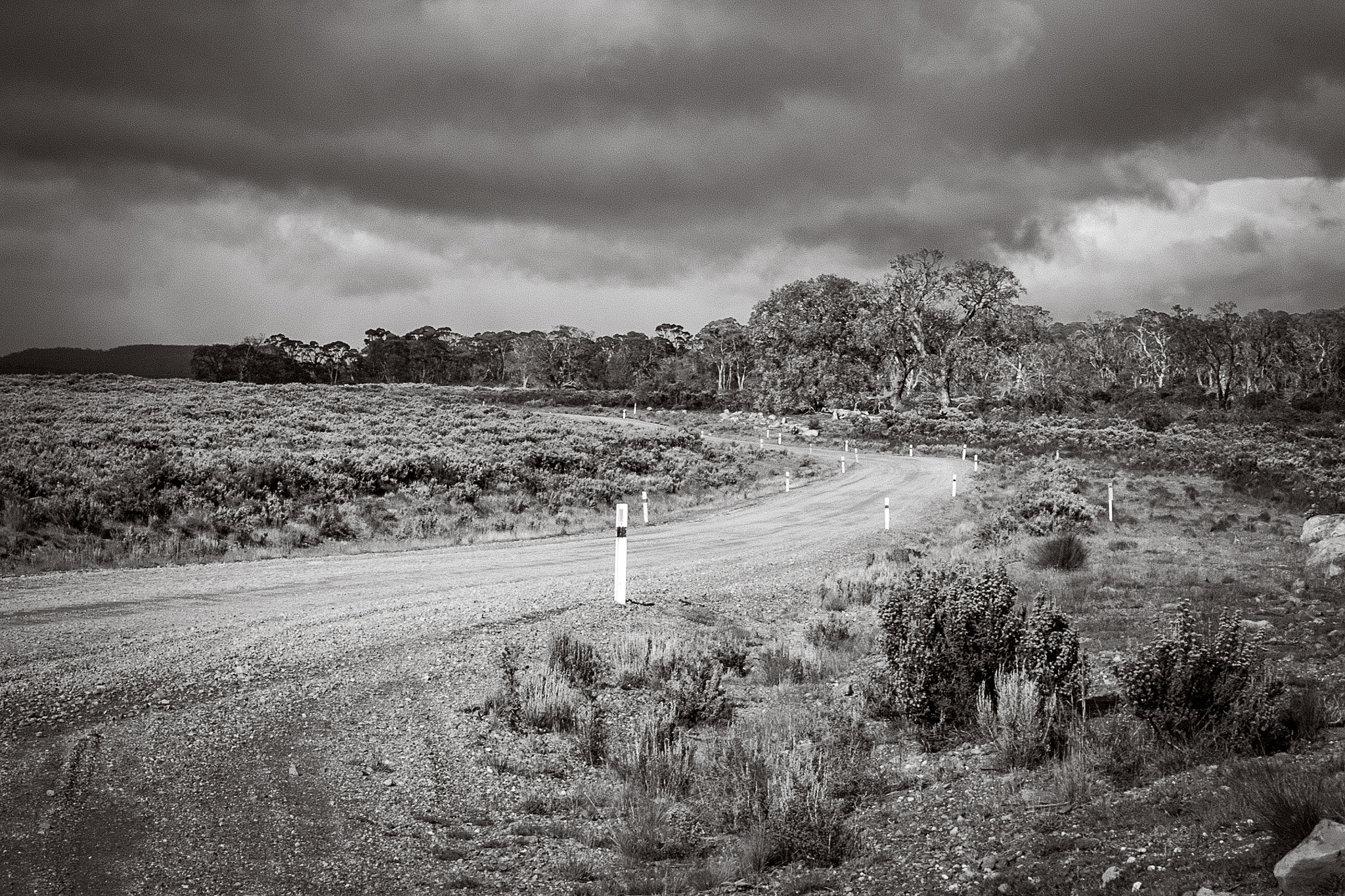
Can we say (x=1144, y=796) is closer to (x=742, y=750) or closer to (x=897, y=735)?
(x=897, y=735)

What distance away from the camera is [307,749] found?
20.3ft

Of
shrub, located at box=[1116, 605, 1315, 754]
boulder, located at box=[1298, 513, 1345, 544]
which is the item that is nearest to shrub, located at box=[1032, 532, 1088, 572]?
boulder, located at box=[1298, 513, 1345, 544]

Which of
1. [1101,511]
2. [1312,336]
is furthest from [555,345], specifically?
[1101,511]

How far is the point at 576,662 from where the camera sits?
852 cm

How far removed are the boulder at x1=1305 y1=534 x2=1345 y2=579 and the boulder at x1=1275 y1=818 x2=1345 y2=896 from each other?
37.8 feet

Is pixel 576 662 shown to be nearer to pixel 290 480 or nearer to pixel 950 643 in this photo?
pixel 950 643

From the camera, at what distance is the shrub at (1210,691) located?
549 cm

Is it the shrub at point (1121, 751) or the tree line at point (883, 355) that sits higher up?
the tree line at point (883, 355)

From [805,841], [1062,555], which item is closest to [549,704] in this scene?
[805,841]

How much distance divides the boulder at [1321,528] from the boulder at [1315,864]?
1552 cm

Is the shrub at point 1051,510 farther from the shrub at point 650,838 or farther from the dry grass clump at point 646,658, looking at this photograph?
the shrub at point 650,838

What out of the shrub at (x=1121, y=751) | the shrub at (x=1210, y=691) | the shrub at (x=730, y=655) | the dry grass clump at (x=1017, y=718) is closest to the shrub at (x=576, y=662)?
the shrub at (x=730, y=655)

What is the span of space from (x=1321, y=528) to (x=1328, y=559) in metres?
4.11

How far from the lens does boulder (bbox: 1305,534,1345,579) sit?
12.8 meters
